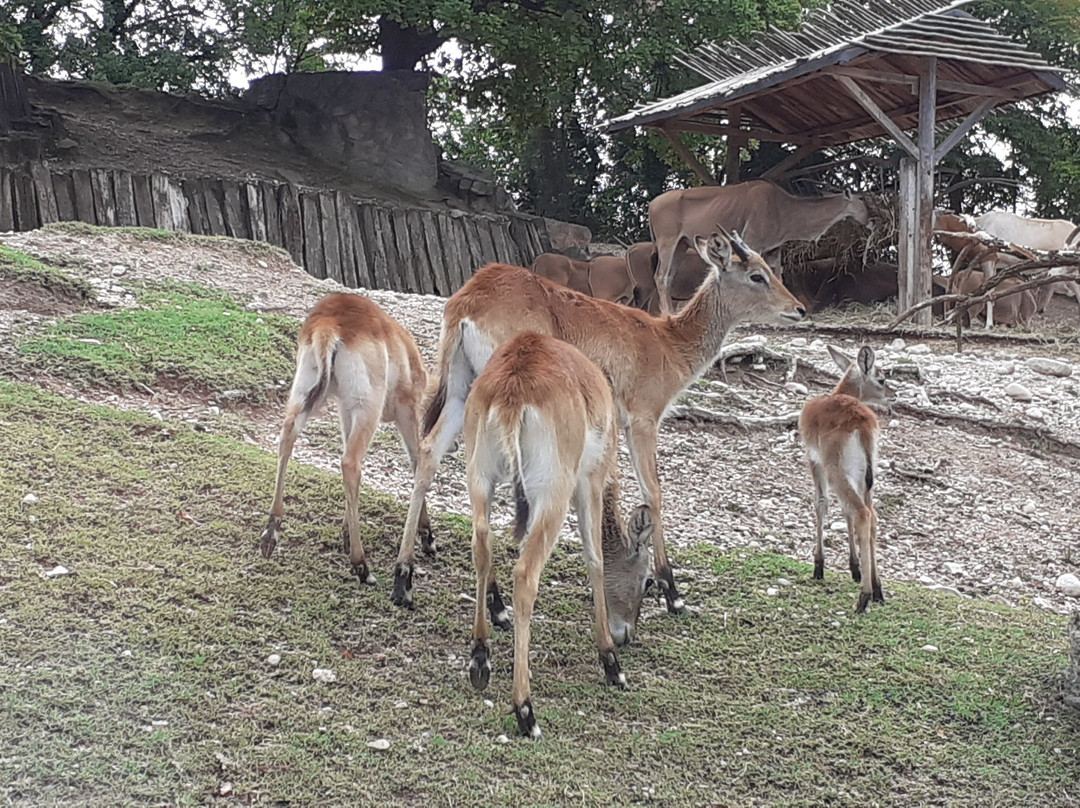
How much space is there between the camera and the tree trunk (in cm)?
2009

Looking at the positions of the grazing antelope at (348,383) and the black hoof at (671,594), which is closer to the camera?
the grazing antelope at (348,383)

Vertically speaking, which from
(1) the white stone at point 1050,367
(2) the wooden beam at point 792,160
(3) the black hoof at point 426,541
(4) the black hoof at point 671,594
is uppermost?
(2) the wooden beam at point 792,160

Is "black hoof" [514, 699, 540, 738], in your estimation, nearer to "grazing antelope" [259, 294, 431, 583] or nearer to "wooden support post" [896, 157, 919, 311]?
"grazing antelope" [259, 294, 431, 583]

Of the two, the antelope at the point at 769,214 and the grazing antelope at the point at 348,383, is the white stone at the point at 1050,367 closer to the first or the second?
the antelope at the point at 769,214

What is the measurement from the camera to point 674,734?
13.5 feet

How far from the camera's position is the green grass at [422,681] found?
12.1 feet

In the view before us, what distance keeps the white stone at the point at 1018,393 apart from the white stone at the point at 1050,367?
3.32 feet

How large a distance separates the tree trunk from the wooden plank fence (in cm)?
407

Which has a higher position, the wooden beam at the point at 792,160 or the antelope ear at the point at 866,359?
the wooden beam at the point at 792,160

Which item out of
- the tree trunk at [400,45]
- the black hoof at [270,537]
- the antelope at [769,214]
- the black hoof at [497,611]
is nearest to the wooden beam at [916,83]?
the antelope at [769,214]

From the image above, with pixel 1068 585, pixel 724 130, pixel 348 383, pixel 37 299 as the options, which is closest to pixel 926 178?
pixel 724 130

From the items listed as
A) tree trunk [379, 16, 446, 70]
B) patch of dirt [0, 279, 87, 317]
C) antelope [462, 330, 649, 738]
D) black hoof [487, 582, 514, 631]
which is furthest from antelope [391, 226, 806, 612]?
tree trunk [379, 16, 446, 70]

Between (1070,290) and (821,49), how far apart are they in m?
5.06

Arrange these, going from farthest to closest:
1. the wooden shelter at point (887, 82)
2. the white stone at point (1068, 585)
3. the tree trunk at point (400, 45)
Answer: the tree trunk at point (400, 45) < the wooden shelter at point (887, 82) < the white stone at point (1068, 585)
